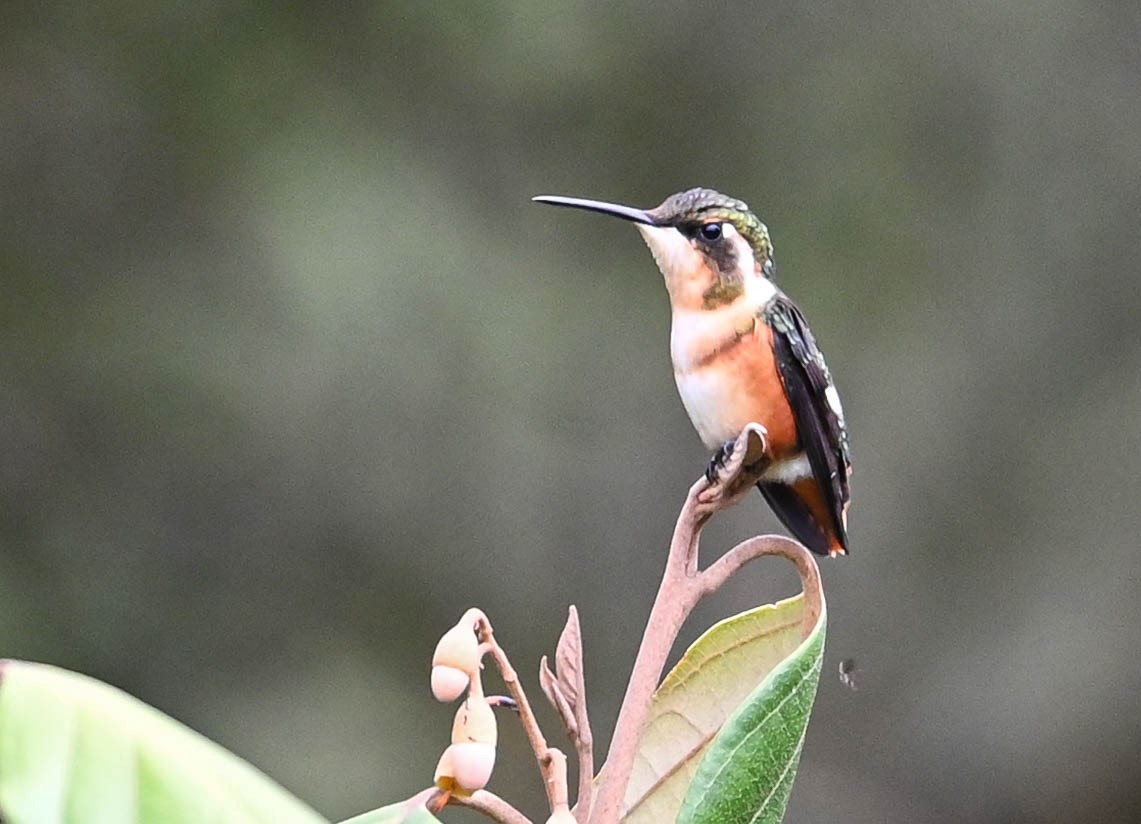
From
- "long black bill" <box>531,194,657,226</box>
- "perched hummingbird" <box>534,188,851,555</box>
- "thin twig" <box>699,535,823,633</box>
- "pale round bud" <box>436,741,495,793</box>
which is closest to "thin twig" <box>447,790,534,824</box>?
"pale round bud" <box>436,741,495,793</box>

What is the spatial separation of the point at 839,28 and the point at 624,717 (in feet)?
12.5

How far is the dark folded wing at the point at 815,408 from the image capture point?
853 mm

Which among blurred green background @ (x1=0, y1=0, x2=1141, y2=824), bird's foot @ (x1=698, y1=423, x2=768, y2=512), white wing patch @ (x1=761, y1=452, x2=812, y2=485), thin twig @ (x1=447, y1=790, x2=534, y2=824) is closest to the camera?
thin twig @ (x1=447, y1=790, x2=534, y2=824)

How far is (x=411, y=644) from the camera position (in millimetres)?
3758

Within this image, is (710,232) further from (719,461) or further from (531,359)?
(531,359)

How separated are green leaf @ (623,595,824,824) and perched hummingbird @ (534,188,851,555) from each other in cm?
13

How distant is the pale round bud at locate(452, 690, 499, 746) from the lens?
1.86ft

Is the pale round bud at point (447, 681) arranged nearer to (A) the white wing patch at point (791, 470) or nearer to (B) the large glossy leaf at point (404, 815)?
(B) the large glossy leaf at point (404, 815)

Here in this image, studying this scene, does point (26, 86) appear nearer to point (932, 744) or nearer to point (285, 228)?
point (285, 228)

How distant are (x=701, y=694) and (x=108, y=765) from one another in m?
0.35

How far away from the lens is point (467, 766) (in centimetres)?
56

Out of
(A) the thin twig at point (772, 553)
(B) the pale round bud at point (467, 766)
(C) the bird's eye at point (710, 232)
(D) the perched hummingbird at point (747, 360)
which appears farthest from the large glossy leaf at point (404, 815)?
(C) the bird's eye at point (710, 232)

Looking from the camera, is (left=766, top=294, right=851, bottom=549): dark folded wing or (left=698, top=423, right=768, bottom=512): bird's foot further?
(left=766, top=294, right=851, bottom=549): dark folded wing

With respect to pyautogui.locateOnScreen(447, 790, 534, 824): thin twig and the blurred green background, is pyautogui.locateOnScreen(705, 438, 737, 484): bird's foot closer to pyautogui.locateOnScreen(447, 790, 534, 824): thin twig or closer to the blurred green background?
pyautogui.locateOnScreen(447, 790, 534, 824): thin twig
